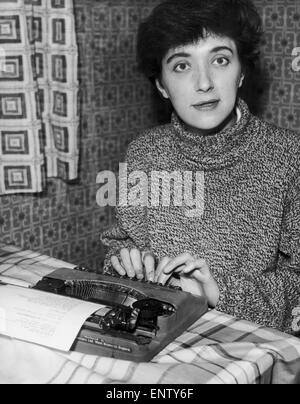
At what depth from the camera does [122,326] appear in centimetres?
87

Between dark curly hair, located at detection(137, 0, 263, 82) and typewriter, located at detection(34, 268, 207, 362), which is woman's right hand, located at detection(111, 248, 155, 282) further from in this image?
dark curly hair, located at detection(137, 0, 263, 82)

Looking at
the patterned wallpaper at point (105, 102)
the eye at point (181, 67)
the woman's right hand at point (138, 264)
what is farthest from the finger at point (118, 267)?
the patterned wallpaper at point (105, 102)

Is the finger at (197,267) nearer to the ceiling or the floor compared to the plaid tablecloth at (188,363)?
nearer to the ceiling

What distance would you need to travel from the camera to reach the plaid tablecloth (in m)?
0.78

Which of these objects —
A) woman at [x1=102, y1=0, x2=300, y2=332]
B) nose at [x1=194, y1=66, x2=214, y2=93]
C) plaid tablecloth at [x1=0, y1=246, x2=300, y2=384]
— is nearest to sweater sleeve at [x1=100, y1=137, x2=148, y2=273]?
woman at [x1=102, y1=0, x2=300, y2=332]

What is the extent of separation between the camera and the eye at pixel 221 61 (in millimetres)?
1393

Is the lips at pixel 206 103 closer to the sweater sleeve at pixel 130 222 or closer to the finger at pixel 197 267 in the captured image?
the sweater sleeve at pixel 130 222

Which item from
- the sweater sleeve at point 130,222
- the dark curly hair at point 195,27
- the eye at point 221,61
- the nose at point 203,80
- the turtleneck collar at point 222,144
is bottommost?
the sweater sleeve at point 130,222

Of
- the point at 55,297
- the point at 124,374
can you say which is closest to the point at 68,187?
the point at 55,297

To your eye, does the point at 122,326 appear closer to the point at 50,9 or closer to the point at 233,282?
the point at 233,282

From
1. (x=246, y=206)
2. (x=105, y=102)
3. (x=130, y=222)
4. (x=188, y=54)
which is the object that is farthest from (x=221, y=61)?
(x=105, y=102)

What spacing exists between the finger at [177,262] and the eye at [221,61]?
54 cm

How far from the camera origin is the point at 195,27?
1369mm

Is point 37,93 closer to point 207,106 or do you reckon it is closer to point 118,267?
point 207,106
